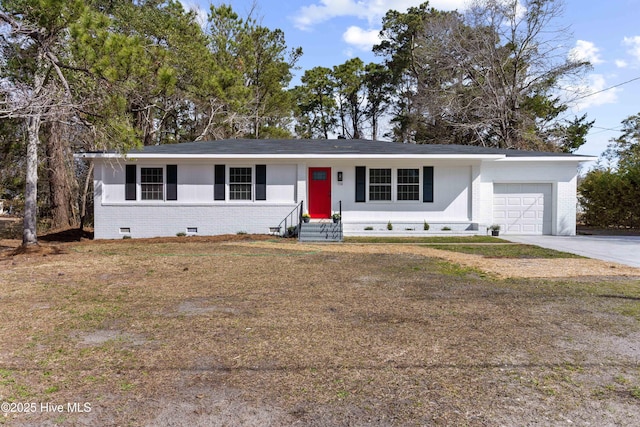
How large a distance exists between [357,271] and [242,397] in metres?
5.43

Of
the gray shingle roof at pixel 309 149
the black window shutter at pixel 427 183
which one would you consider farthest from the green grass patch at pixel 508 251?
the gray shingle roof at pixel 309 149

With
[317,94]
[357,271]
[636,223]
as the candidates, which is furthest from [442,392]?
[317,94]

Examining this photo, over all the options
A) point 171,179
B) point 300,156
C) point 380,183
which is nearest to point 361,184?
point 380,183

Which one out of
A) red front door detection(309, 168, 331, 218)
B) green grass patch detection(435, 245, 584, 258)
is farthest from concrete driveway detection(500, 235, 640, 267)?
red front door detection(309, 168, 331, 218)

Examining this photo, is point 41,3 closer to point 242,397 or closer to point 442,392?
point 242,397

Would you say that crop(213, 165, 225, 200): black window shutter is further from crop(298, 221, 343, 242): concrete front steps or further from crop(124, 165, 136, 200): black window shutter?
crop(298, 221, 343, 242): concrete front steps

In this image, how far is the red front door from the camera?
15836 mm

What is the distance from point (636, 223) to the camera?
18953 millimetres

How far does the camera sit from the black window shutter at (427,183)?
51.1ft

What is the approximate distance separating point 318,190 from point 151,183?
241 inches

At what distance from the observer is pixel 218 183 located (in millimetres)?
15070

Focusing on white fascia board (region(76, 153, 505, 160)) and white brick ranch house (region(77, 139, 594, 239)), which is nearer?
white fascia board (region(76, 153, 505, 160))

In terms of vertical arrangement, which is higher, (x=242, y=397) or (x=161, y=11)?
(x=161, y=11)

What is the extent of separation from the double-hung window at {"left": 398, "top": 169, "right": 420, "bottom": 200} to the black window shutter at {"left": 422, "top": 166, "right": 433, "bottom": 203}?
0.21 meters
